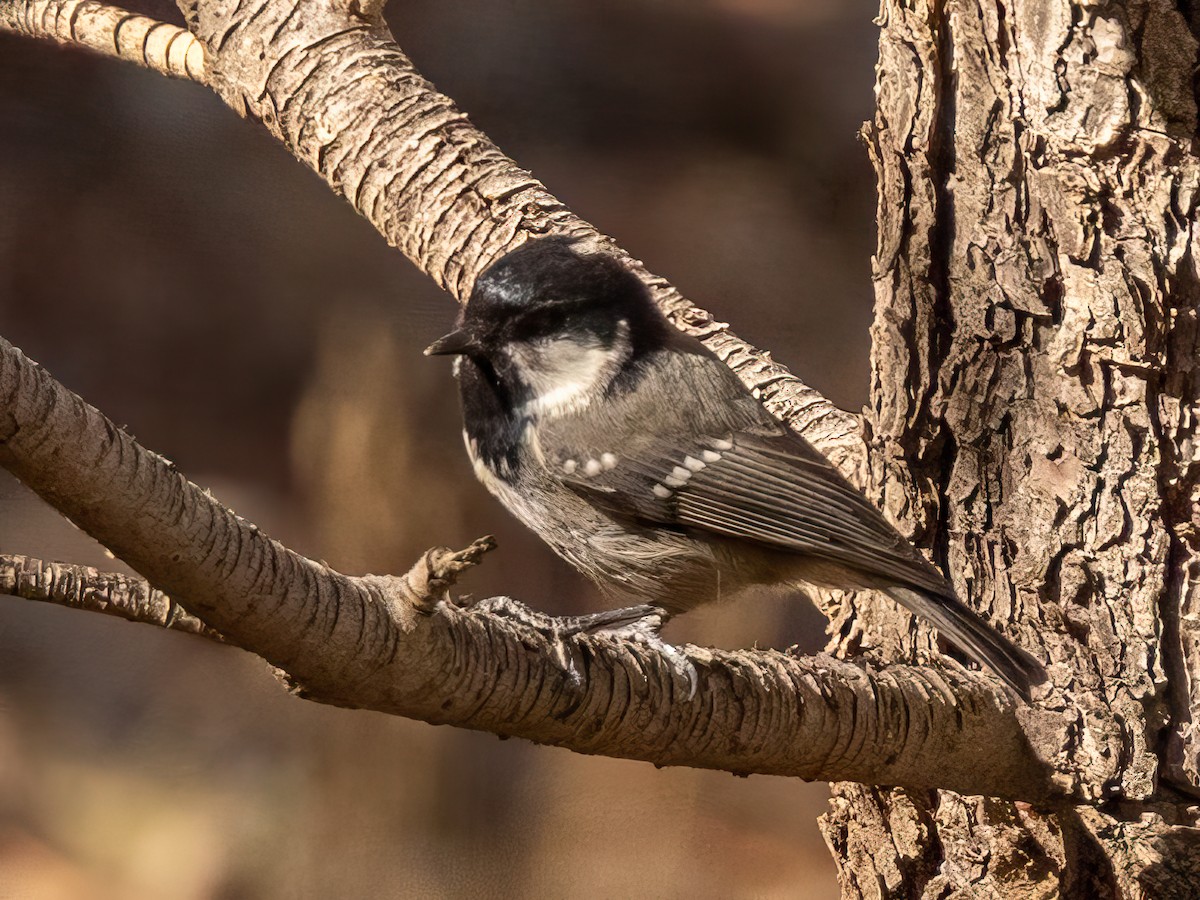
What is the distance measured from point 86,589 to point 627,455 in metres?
0.61

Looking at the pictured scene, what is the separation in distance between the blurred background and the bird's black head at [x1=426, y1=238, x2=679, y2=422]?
49 cm

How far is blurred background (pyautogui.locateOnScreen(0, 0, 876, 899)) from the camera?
1813 millimetres

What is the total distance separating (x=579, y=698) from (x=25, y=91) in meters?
1.29

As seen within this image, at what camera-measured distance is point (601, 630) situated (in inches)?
59.6

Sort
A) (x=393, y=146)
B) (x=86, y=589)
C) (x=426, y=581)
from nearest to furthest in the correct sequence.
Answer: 1. (x=426, y=581)
2. (x=86, y=589)
3. (x=393, y=146)

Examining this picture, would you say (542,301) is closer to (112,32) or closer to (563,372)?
(563,372)

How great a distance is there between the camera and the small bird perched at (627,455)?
57.3 inches

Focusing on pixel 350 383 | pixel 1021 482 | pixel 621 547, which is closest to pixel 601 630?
pixel 621 547

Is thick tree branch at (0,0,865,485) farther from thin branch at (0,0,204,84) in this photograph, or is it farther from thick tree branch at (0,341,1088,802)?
thick tree branch at (0,341,1088,802)

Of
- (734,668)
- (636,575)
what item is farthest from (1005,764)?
→ (636,575)

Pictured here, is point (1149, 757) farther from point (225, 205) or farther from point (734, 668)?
point (225, 205)

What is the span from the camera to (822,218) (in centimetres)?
203

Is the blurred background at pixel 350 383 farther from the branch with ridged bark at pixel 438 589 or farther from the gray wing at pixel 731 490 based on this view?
the gray wing at pixel 731 490

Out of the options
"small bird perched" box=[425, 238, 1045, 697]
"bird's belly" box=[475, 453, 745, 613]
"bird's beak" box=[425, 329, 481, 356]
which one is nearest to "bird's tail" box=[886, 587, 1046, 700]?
"small bird perched" box=[425, 238, 1045, 697]
